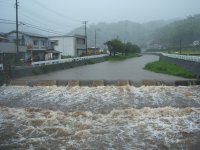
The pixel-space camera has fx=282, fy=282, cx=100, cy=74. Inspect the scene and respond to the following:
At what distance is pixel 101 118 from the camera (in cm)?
1225

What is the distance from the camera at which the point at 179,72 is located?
26062 mm

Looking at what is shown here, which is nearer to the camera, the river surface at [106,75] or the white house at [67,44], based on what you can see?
the river surface at [106,75]

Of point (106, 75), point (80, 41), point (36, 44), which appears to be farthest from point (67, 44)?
point (106, 75)

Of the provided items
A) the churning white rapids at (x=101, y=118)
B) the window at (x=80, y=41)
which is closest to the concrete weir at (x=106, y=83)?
the churning white rapids at (x=101, y=118)

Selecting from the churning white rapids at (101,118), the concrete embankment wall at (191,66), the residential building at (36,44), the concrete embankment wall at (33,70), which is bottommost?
the churning white rapids at (101,118)

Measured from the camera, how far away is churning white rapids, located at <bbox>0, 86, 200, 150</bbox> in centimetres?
938

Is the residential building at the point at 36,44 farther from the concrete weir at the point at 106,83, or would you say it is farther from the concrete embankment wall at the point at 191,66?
the concrete embankment wall at the point at 191,66

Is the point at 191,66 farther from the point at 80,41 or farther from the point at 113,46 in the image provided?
the point at 113,46

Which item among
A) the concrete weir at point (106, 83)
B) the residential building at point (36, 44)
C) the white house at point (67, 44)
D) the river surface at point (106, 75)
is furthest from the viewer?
the white house at point (67, 44)

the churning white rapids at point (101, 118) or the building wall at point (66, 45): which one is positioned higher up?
the building wall at point (66, 45)

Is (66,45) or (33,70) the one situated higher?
(66,45)

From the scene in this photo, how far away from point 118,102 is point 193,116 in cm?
424

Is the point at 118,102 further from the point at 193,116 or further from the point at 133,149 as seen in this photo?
the point at 133,149

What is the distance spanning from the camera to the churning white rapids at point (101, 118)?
9.38 m
